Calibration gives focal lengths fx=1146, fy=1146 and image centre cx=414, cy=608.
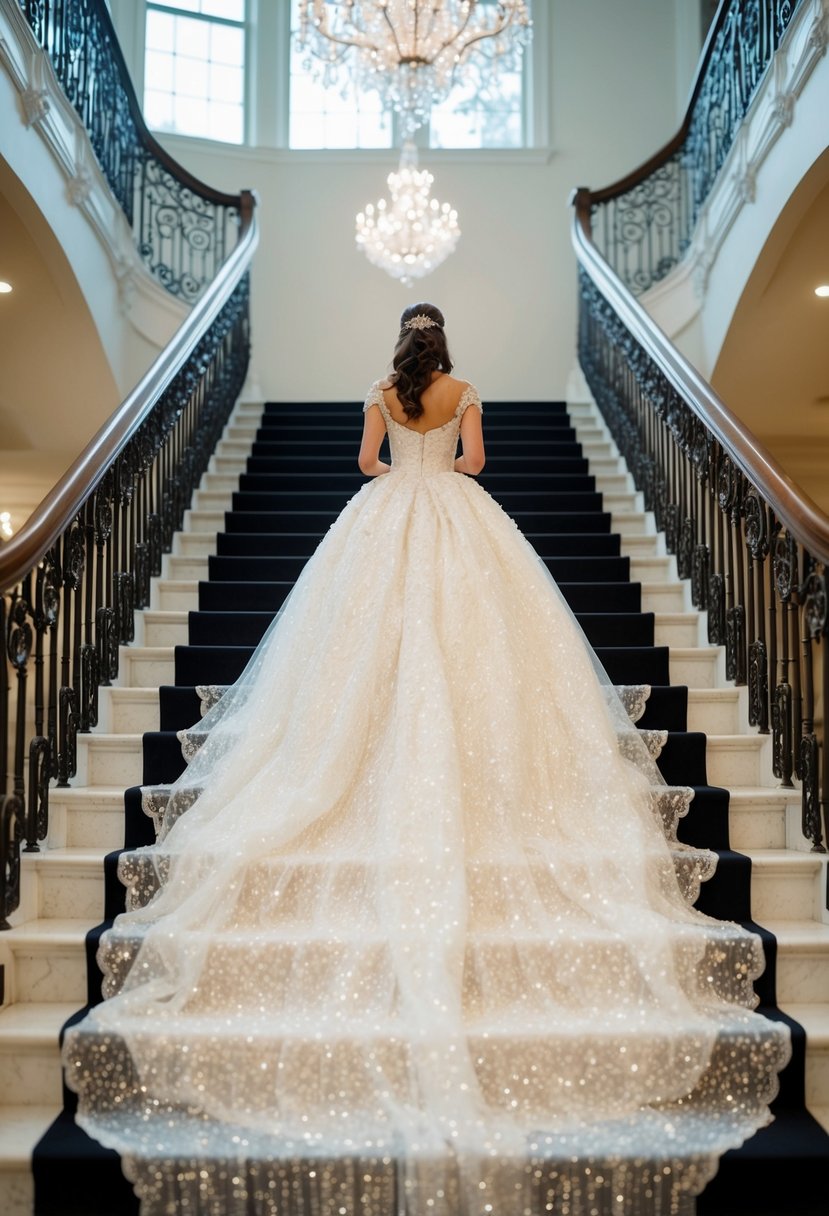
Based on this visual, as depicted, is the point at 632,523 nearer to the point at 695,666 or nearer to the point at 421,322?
the point at 695,666

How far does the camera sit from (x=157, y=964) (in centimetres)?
280

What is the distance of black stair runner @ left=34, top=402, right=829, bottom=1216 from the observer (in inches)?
96.1

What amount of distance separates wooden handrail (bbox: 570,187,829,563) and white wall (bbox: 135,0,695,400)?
4.19 meters

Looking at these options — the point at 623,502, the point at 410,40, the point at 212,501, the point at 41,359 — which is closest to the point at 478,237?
the point at 410,40

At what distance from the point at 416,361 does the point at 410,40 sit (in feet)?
16.3

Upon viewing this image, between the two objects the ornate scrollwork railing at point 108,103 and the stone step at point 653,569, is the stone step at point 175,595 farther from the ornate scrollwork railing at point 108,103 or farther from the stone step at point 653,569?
the ornate scrollwork railing at point 108,103

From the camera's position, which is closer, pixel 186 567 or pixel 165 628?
pixel 165 628

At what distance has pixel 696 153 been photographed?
853cm

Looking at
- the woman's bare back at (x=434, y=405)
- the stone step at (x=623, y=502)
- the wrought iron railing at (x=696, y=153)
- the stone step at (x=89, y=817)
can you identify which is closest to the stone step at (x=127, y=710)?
the stone step at (x=89, y=817)

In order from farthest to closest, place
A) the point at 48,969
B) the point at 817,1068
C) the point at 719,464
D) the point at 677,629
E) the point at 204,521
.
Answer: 1. the point at 204,521
2. the point at 677,629
3. the point at 719,464
4. the point at 48,969
5. the point at 817,1068

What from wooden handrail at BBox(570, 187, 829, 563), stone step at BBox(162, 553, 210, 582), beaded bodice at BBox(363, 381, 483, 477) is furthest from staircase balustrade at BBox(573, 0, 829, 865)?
stone step at BBox(162, 553, 210, 582)

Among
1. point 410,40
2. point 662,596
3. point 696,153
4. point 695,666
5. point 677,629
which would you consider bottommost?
point 695,666

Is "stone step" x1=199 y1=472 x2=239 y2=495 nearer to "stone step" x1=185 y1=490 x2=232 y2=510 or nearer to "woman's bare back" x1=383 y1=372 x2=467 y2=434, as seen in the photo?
"stone step" x1=185 y1=490 x2=232 y2=510

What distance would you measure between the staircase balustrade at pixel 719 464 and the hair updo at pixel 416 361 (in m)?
1.07
